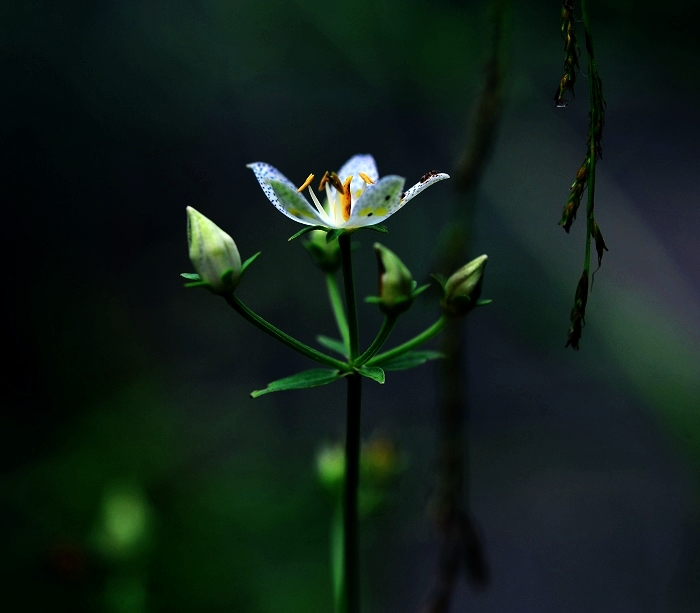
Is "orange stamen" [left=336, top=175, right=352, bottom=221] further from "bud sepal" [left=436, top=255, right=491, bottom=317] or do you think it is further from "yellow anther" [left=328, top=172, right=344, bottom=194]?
"bud sepal" [left=436, top=255, right=491, bottom=317]

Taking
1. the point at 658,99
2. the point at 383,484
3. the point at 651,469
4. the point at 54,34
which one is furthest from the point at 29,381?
the point at 658,99

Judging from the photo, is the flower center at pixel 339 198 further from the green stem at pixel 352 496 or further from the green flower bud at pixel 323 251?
the green stem at pixel 352 496

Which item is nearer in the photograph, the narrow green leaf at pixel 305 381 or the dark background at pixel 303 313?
the narrow green leaf at pixel 305 381

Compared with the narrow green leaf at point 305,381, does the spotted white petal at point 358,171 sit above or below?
above

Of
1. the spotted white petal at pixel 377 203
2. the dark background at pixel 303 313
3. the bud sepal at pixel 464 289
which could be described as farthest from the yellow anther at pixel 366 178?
the dark background at pixel 303 313

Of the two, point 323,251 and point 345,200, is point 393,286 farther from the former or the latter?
point 323,251

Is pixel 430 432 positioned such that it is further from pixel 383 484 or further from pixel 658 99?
pixel 658 99
